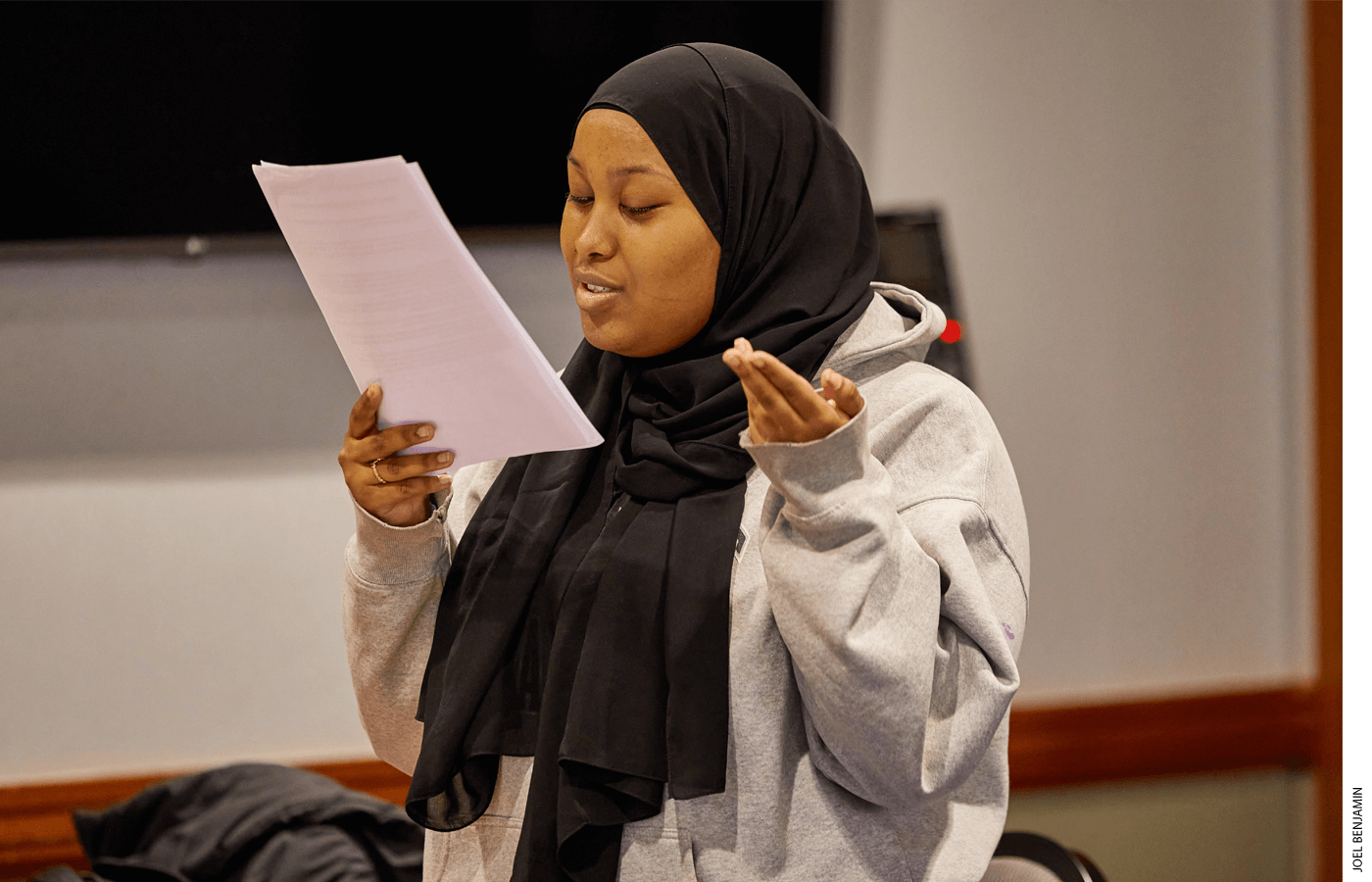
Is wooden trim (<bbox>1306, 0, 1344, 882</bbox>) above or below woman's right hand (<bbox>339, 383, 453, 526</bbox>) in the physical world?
below

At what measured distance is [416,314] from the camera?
766 mm

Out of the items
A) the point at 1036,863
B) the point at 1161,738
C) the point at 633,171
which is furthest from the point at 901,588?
the point at 1161,738

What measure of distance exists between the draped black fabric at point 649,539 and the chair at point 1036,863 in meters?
0.48

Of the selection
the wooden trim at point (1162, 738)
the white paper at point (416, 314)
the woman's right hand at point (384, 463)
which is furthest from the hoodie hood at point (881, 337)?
the wooden trim at point (1162, 738)

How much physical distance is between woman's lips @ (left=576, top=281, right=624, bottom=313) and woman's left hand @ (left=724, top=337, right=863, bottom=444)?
0.66ft

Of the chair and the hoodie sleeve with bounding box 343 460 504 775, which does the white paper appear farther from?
the chair

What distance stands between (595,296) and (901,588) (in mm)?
346

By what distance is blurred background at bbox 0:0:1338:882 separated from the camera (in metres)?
1.77

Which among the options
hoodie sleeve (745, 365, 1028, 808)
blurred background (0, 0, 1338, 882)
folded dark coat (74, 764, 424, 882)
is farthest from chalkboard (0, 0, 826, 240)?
hoodie sleeve (745, 365, 1028, 808)

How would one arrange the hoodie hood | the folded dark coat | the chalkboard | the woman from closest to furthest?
the woman < the hoodie hood < the folded dark coat < the chalkboard

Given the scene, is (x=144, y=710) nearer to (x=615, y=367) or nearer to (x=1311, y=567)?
(x=615, y=367)

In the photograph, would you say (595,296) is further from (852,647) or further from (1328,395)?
(1328,395)

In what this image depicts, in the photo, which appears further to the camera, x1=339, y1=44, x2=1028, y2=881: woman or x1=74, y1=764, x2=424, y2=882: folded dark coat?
x1=74, y1=764, x2=424, y2=882: folded dark coat

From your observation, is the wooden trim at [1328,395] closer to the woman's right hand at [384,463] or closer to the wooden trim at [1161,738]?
the wooden trim at [1161,738]
